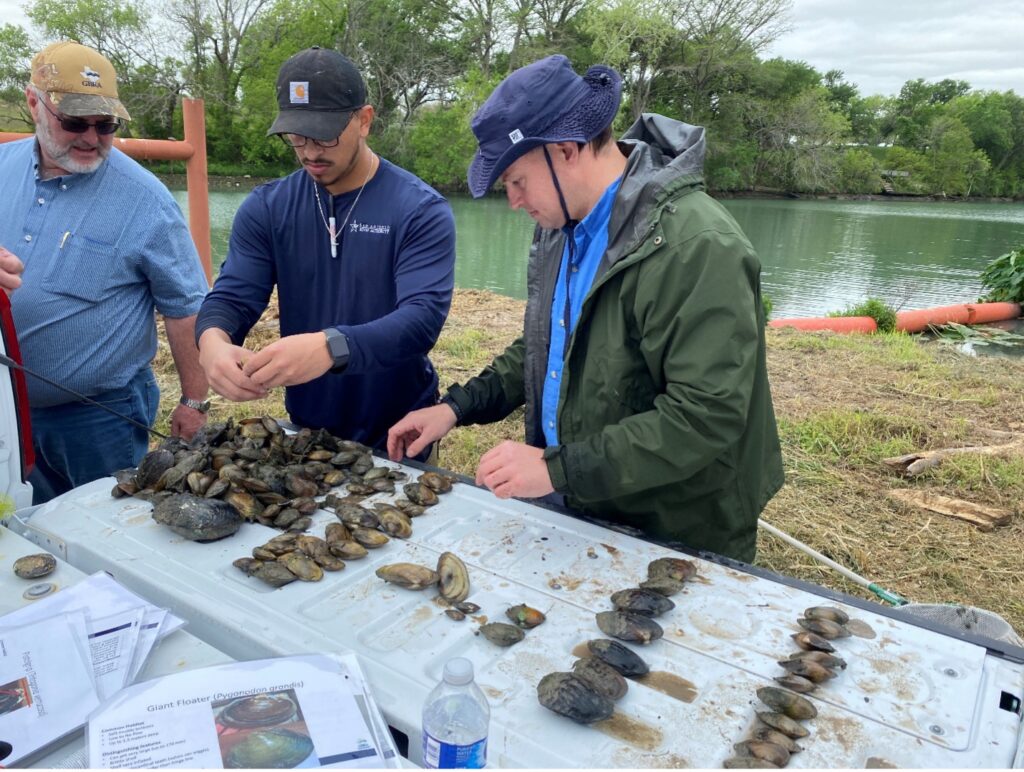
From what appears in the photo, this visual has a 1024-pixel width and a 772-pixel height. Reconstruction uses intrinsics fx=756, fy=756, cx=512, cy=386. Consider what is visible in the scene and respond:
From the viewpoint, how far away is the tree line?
35.7 meters

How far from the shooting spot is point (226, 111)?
119 ft

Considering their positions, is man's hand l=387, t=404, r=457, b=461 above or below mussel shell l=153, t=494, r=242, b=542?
above

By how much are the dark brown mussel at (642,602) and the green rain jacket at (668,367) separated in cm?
23

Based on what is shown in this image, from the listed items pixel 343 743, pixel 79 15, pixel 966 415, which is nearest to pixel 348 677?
pixel 343 743

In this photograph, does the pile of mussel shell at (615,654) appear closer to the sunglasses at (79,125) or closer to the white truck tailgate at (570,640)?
the white truck tailgate at (570,640)

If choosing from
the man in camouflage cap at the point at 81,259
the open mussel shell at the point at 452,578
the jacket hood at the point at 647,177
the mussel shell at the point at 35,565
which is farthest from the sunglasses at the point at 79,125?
the open mussel shell at the point at 452,578

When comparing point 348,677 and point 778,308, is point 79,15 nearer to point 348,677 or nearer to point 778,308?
point 778,308

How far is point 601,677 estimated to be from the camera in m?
1.38

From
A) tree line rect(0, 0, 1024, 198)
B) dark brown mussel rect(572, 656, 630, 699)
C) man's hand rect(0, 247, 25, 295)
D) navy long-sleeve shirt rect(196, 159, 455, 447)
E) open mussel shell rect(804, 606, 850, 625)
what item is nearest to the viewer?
dark brown mussel rect(572, 656, 630, 699)

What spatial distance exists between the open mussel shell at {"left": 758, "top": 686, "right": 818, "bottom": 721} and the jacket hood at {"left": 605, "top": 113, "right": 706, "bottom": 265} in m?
1.00

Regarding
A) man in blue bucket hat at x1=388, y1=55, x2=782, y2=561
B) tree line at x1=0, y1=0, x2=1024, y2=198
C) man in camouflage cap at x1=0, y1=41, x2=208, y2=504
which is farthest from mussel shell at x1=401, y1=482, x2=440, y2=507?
tree line at x1=0, y1=0, x2=1024, y2=198

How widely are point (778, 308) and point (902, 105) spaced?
58988 mm

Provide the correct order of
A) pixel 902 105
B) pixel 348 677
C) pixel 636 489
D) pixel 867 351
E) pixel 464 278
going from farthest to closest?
1. pixel 902 105
2. pixel 464 278
3. pixel 867 351
4. pixel 636 489
5. pixel 348 677

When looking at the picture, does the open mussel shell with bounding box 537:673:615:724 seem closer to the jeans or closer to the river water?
the jeans
